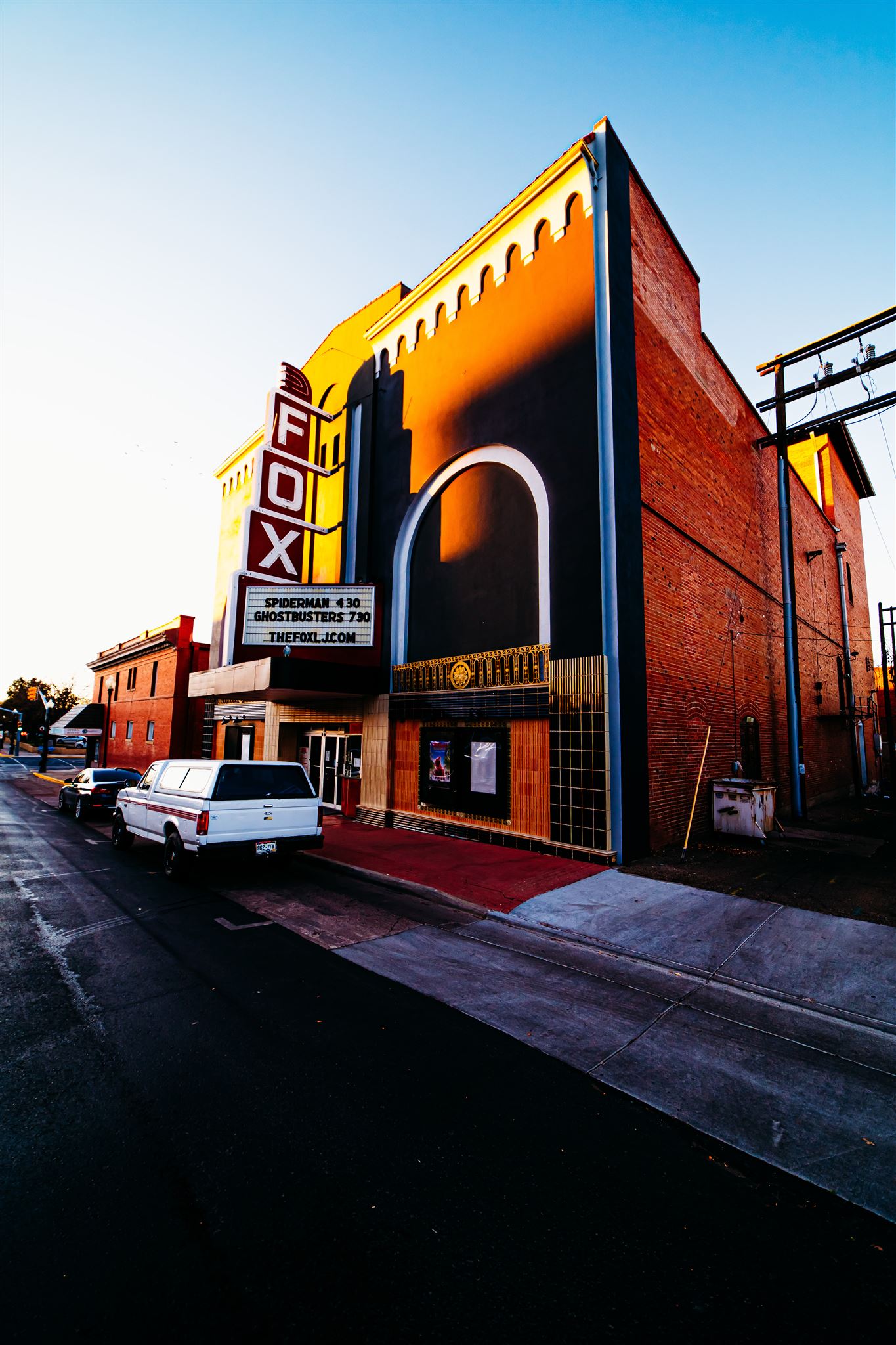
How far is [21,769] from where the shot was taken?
46500 mm

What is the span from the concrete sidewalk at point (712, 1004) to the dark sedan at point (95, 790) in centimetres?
1469

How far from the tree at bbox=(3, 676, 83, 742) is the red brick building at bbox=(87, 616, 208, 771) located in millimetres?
42637

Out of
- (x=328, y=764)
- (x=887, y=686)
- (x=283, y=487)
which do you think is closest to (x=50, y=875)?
(x=328, y=764)

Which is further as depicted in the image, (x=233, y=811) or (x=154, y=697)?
(x=154, y=697)

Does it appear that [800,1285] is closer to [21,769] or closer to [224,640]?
[224,640]

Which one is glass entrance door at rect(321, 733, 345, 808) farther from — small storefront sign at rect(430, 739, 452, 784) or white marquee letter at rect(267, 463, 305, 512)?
white marquee letter at rect(267, 463, 305, 512)

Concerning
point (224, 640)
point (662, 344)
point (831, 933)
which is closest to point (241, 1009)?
point (831, 933)

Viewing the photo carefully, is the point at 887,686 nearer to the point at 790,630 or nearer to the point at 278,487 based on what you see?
the point at 790,630

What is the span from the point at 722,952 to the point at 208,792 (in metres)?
7.43

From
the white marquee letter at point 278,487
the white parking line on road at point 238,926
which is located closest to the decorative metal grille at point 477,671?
the white marquee letter at point 278,487

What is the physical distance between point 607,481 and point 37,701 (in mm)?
90397

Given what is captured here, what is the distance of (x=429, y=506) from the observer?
15680mm

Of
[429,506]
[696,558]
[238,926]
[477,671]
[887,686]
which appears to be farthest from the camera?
[887,686]

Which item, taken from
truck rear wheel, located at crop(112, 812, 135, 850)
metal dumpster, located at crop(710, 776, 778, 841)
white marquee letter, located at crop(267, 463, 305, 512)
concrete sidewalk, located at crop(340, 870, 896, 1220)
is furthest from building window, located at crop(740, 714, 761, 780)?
truck rear wheel, located at crop(112, 812, 135, 850)
